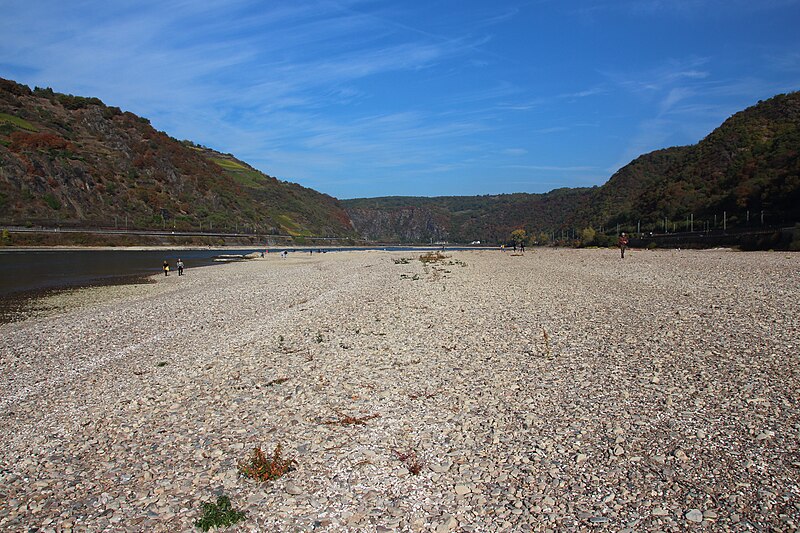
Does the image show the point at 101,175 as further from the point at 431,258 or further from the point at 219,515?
the point at 219,515

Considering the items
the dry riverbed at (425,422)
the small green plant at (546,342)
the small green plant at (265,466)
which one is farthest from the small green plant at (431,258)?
the small green plant at (265,466)

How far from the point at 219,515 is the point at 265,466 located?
988 millimetres

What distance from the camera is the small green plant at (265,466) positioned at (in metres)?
6.18

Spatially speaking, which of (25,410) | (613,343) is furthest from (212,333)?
(613,343)

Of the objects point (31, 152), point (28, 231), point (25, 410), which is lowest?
point (25, 410)

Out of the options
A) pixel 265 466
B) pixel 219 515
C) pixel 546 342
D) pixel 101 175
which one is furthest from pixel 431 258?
pixel 101 175

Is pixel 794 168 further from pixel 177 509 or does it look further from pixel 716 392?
pixel 177 509

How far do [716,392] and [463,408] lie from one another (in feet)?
12.6

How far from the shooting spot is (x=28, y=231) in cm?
8094

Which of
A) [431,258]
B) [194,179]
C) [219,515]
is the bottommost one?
[219,515]

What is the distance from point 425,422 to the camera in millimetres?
7727

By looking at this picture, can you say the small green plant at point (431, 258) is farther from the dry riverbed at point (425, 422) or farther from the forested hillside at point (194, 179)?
the dry riverbed at point (425, 422)

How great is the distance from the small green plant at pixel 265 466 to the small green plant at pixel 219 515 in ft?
1.76

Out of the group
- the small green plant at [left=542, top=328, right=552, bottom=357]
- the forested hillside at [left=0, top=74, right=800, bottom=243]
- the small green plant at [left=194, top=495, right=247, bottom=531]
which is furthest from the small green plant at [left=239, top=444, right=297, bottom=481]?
the forested hillside at [left=0, top=74, right=800, bottom=243]
